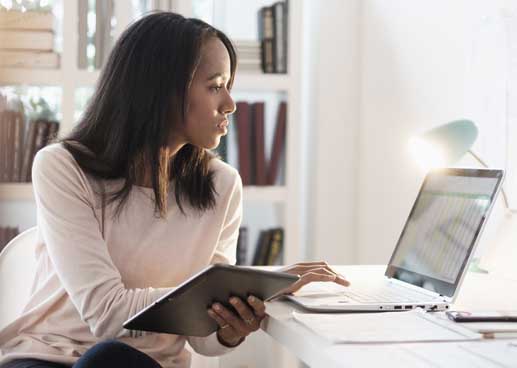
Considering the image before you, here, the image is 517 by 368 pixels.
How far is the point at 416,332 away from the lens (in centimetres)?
111

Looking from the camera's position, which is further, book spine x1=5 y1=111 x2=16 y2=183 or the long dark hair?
book spine x1=5 y1=111 x2=16 y2=183

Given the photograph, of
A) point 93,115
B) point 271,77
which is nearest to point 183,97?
point 93,115

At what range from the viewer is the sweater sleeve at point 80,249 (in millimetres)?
1403

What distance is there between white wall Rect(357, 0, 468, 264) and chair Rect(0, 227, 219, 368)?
4.27 feet

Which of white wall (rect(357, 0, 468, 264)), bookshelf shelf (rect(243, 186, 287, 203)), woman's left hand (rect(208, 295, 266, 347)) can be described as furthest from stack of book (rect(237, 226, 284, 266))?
woman's left hand (rect(208, 295, 266, 347))

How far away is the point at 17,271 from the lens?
1.65m

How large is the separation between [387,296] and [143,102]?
0.59 meters

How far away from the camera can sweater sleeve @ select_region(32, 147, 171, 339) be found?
140cm

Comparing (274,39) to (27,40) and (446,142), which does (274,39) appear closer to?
(27,40)

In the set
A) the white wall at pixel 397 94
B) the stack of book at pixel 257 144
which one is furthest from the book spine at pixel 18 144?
the white wall at pixel 397 94

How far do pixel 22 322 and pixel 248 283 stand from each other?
518mm

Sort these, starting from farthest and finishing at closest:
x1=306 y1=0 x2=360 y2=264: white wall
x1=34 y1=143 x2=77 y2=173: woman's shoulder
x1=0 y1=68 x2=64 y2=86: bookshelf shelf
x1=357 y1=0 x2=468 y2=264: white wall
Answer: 1. x1=306 y1=0 x2=360 y2=264: white wall
2. x1=0 y1=68 x2=64 y2=86: bookshelf shelf
3. x1=357 y1=0 x2=468 y2=264: white wall
4. x1=34 y1=143 x2=77 y2=173: woman's shoulder

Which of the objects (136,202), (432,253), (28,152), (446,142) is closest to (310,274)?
(432,253)

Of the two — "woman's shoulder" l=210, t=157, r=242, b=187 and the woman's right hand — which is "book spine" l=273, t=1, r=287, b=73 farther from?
the woman's right hand
